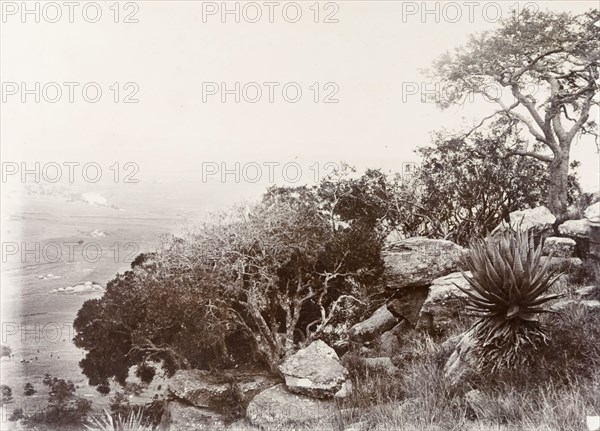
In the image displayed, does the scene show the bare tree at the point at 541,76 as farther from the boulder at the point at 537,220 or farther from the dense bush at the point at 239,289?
the dense bush at the point at 239,289

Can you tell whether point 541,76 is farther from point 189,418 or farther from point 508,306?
point 189,418

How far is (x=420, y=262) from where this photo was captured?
10320 millimetres

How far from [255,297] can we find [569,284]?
501 centimetres

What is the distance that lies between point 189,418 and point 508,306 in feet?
16.4

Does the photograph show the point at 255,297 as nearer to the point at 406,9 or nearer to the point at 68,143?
the point at 68,143

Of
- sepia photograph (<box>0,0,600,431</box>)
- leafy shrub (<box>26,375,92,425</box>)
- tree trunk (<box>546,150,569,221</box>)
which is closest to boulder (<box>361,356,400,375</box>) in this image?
sepia photograph (<box>0,0,600,431</box>)

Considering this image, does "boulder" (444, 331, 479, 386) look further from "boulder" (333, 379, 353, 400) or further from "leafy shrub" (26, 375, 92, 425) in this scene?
"leafy shrub" (26, 375, 92, 425)

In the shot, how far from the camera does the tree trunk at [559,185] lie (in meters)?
10.4

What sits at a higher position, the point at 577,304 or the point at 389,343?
the point at 577,304

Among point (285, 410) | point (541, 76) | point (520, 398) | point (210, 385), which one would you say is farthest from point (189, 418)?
point (541, 76)

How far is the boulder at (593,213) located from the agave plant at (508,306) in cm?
358

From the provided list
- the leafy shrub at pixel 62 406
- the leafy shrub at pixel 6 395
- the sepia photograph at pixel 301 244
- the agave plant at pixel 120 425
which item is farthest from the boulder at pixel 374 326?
the leafy shrub at pixel 6 395

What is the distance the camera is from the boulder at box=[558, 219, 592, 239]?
32.2ft

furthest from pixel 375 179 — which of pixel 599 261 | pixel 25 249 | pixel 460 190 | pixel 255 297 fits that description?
pixel 25 249
